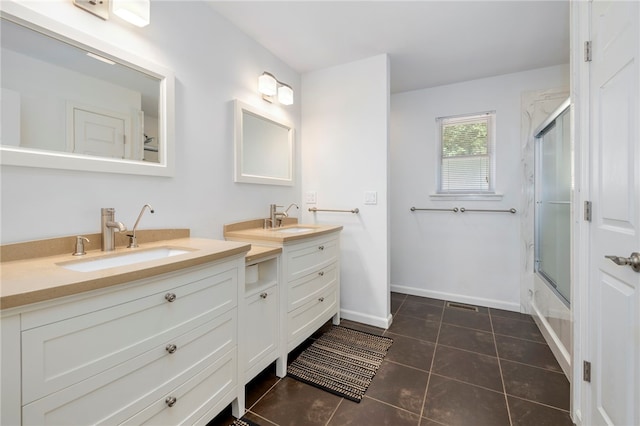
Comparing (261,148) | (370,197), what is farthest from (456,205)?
(261,148)

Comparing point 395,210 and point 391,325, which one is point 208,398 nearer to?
point 391,325

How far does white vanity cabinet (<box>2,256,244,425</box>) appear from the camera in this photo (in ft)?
2.32

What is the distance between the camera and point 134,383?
35.7 inches

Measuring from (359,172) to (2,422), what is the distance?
2349 millimetres

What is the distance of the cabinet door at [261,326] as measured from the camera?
4.79ft

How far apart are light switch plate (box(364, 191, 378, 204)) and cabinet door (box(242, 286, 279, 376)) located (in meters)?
1.22

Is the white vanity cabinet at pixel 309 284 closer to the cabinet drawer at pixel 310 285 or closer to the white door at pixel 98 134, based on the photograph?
the cabinet drawer at pixel 310 285

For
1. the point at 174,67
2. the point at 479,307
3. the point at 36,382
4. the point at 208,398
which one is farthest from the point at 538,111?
the point at 36,382

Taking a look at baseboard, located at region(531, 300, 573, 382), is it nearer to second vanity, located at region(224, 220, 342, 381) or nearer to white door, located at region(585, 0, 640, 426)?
white door, located at region(585, 0, 640, 426)

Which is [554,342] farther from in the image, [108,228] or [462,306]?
[108,228]

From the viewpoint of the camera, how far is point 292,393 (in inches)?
61.2

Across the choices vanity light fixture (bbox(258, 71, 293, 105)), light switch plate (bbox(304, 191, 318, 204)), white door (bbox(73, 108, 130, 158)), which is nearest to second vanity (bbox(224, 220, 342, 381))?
light switch plate (bbox(304, 191, 318, 204))

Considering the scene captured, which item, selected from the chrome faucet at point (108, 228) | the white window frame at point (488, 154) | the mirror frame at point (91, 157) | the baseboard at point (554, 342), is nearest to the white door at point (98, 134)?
the mirror frame at point (91, 157)

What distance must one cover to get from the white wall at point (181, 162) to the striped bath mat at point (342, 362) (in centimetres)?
108
